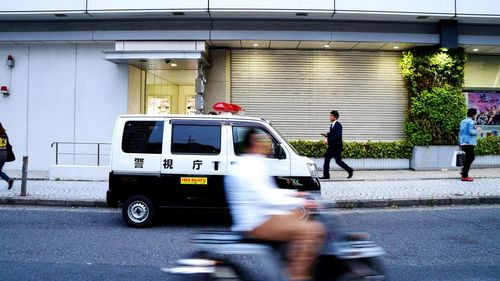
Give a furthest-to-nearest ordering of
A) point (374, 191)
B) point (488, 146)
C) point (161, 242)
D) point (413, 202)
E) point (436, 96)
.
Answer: point (488, 146), point (436, 96), point (374, 191), point (413, 202), point (161, 242)

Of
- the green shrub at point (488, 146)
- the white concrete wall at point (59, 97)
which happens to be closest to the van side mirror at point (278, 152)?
the white concrete wall at point (59, 97)

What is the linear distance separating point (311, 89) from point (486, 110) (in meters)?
7.23

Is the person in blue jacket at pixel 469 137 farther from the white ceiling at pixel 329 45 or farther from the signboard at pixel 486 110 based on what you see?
the signboard at pixel 486 110

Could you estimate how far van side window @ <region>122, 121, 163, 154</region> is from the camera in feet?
26.7

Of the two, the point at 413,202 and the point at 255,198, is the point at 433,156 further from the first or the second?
the point at 255,198

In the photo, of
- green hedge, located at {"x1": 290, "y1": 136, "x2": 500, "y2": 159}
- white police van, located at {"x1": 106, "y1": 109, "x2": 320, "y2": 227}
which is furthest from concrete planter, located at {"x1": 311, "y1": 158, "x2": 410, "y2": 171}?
white police van, located at {"x1": 106, "y1": 109, "x2": 320, "y2": 227}

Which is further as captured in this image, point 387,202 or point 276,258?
point 387,202

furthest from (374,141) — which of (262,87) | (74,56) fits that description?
(74,56)

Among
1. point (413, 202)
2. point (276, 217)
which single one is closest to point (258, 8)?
point (413, 202)

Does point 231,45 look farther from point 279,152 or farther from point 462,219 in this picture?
point 462,219

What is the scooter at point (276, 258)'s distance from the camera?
3770mm

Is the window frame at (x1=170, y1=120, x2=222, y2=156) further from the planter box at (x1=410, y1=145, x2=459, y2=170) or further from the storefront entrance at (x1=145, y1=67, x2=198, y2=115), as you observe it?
the planter box at (x1=410, y1=145, x2=459, y2=170)

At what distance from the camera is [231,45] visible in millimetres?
16312

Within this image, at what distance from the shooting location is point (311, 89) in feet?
55.0
